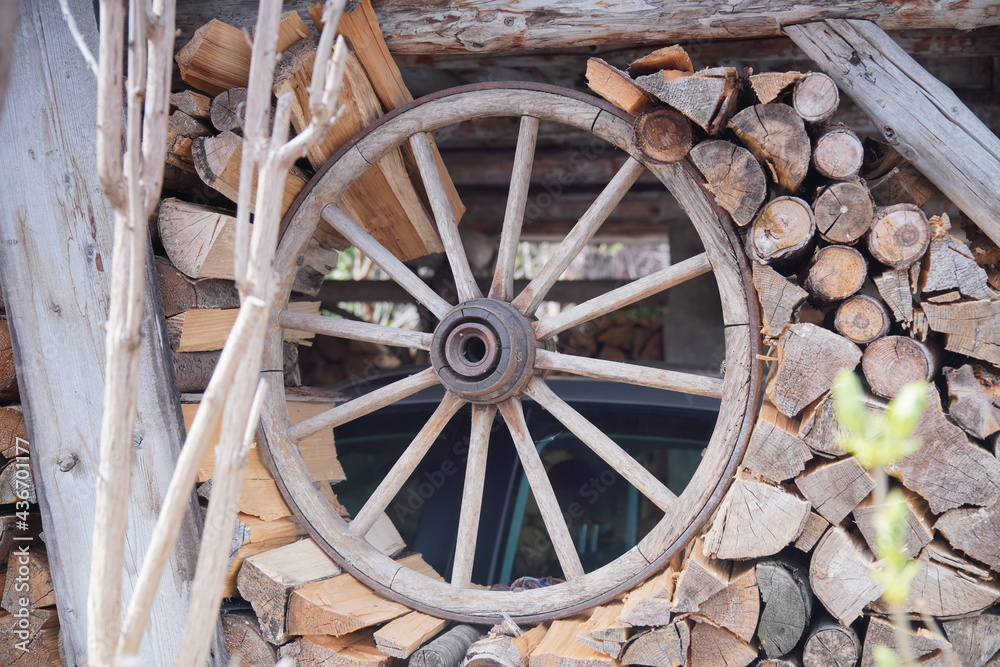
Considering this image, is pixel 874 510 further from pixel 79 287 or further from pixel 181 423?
pixel 79 287

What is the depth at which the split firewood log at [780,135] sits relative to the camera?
1572 millimetres

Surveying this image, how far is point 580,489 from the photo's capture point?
2529mm

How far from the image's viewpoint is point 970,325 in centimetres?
156

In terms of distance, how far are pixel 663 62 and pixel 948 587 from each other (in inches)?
52.2

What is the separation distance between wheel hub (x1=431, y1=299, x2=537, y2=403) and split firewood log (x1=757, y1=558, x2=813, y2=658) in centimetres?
77

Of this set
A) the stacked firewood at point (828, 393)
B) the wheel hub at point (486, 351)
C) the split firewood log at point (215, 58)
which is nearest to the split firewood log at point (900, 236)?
the stacked firewood at point (828, 393)

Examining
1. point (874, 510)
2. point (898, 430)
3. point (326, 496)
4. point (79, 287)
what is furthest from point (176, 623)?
point (898, 430)

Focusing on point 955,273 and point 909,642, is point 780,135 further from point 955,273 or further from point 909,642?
point 909,642

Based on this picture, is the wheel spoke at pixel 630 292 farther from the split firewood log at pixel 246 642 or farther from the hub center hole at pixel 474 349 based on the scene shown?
the split firewood log at pixel 246 642

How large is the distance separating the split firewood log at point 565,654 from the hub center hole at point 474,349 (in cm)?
75

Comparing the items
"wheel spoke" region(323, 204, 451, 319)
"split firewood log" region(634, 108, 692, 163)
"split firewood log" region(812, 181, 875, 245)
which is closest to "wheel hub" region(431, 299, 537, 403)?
"wheel spoke" region(323, 204, 451, 319)

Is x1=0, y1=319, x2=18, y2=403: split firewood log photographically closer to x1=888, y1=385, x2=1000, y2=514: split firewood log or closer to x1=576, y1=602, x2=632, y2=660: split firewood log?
x1=576, y1=602, x2=632, y2=660: split firewood log

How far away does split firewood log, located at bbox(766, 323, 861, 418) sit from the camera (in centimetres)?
158

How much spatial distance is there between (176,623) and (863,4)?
241cm
